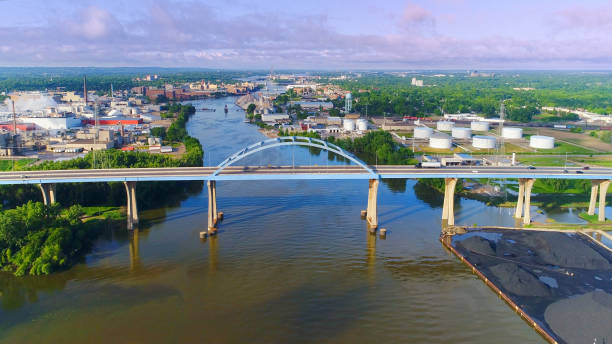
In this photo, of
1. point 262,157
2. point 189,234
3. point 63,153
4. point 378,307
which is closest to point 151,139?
point 63,153

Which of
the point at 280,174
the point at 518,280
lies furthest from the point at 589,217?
the point at 280,174

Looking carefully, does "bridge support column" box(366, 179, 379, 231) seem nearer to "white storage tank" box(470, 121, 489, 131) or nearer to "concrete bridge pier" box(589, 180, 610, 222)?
"concrete bridge pier" box(589, 180, 610, 222)

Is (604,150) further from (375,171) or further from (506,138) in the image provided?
(375,171)

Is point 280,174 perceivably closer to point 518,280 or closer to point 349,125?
point 518,280

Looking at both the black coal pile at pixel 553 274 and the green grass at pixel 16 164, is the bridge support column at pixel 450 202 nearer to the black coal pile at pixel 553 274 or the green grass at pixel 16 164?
the black coal pile at pixel 553 274

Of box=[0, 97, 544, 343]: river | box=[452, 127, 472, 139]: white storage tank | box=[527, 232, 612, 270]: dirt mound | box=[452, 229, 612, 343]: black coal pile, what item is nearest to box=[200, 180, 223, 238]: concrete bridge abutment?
box=[0, 97, 544, 343]: river

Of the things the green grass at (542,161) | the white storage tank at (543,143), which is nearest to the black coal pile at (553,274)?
the green grass at (542,161)

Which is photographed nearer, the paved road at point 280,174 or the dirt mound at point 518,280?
the dirt mound at point 518,280
